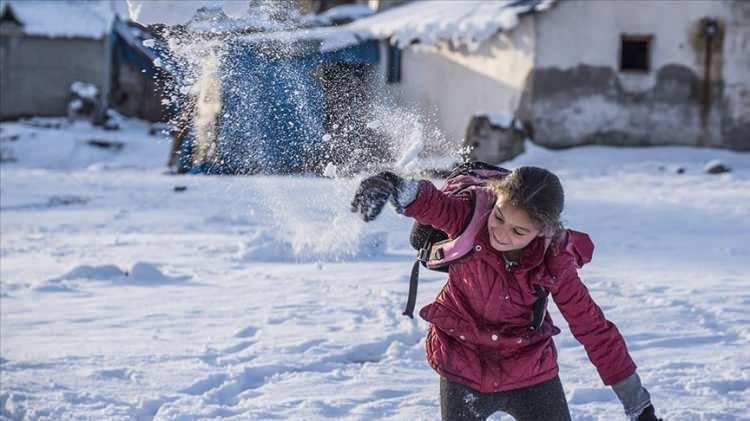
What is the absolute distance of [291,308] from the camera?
5.56m

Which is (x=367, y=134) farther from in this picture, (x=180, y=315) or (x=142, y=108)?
(x=142, y=108)

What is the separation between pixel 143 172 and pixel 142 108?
10871 mm

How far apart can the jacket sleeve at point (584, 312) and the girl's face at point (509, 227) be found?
4.2 inches

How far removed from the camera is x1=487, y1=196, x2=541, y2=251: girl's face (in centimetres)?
241

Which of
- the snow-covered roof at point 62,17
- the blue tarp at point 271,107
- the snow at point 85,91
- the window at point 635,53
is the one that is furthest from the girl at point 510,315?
the snow-covered roof at point 62,17

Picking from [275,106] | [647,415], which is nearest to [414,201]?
[647,415]

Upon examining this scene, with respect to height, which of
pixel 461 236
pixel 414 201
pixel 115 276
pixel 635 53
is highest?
pixel 414 201

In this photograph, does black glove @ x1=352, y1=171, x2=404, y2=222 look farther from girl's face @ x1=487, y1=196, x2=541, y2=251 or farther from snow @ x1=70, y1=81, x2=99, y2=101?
snow @ x1=70, y1=81, x2=99, y2=101

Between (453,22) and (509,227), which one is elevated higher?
(453,22)

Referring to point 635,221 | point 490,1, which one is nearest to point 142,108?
point 490,1

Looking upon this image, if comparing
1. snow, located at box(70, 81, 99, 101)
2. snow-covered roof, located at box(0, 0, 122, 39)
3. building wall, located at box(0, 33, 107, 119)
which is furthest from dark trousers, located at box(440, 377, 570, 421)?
building wall, located at box(0, 33, 107, 119)

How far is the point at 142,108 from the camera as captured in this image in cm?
2625

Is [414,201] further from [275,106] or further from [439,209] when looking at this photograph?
[275,106]

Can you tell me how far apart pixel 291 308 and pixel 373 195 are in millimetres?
3322
